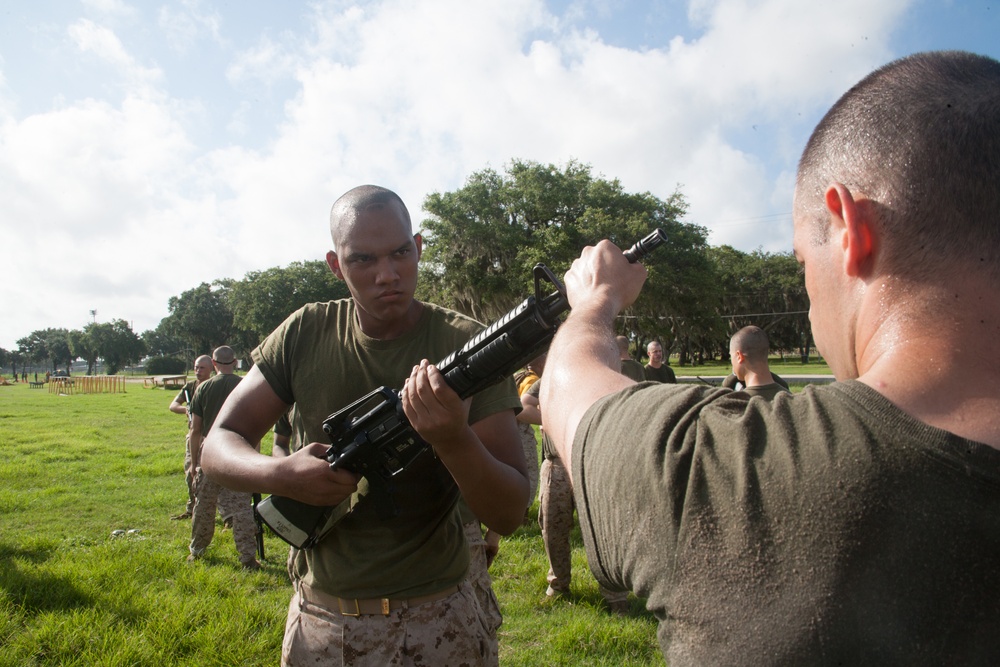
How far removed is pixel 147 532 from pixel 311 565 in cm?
727

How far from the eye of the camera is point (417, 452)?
228 cm

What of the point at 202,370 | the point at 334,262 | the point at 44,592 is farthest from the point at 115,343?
the point at 334,262

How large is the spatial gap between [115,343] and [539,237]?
314ft

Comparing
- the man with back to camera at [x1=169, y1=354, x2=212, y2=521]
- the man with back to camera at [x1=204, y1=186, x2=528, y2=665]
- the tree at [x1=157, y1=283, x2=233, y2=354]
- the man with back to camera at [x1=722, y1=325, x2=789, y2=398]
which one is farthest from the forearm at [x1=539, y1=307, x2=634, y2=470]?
the tree at [x1=157, y1=283, x2=233, y2=354]

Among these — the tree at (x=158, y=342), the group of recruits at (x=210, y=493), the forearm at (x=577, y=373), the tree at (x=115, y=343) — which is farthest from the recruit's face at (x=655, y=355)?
the tree at (x=158, y=342)

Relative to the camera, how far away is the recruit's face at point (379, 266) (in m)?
2.45

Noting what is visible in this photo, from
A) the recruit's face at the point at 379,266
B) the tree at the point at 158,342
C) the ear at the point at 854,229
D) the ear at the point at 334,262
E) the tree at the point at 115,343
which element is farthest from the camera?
the tree at the point at 158,342

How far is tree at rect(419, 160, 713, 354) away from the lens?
1394 inches

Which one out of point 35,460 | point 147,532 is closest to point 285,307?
point 35,460

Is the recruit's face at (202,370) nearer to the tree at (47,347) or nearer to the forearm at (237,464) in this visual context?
the forearm at (237,464)

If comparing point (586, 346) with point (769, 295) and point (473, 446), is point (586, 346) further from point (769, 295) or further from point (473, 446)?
point (769, 295)

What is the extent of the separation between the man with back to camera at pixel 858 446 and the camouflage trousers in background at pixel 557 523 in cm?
495

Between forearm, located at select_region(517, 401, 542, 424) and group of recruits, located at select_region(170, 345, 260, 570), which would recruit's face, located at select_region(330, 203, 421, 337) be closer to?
forearm, located at select_region(517, 401, 542, 424)

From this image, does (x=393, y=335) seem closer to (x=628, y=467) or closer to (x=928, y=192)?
(x=628, y=467)
